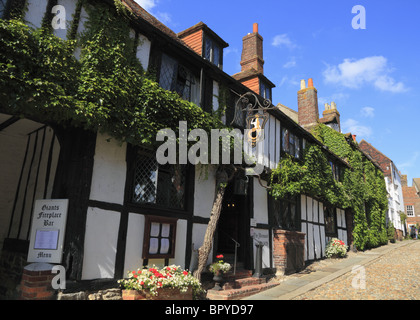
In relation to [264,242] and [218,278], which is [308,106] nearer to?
[264,242]

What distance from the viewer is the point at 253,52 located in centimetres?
1369

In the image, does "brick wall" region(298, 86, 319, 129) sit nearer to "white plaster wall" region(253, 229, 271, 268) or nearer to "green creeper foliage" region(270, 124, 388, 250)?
"green creeper foliage" region(270, 124, 388, 250)

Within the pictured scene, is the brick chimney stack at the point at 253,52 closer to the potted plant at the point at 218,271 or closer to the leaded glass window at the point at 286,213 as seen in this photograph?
the leaded glass window at the point at 286,213

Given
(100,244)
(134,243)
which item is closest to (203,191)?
(134,243)

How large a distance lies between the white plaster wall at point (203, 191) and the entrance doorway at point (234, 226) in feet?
4.87

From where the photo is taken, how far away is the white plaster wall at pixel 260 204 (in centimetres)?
1045

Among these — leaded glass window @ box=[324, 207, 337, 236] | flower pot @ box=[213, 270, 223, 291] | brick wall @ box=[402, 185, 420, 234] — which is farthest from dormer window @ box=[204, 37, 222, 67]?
brick wall @ box=[402, 185, 420, 234]

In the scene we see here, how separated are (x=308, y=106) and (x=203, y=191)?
1349cm

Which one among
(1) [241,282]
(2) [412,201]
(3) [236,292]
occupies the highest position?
(2) [412,201]

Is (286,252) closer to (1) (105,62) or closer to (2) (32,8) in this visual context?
(1) (105,62)

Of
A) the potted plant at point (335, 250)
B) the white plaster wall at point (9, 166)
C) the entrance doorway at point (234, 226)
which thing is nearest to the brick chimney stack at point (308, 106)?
the potted plant at point (335, 250)

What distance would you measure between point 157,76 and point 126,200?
126 inches

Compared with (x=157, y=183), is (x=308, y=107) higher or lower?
higher
